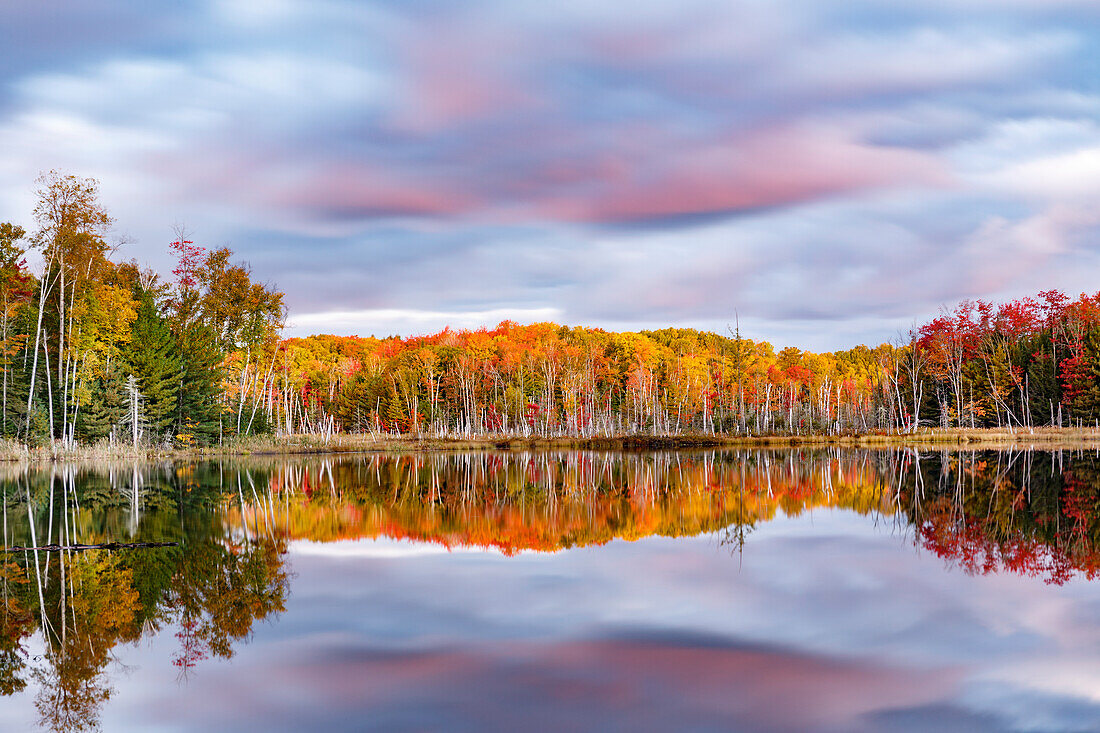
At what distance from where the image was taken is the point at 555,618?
9953 mm

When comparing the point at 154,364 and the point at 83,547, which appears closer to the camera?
the point at 83,547

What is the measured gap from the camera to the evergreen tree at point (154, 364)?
4406 centimetres

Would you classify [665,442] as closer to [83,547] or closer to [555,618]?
[83,547]

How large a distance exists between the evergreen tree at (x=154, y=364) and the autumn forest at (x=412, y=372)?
106 millimetres

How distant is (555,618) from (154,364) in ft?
131

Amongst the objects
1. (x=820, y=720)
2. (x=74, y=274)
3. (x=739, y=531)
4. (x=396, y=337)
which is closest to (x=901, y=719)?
(x=820, y=720)

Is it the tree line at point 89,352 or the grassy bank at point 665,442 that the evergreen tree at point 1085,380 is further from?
the tree line at point 89,352

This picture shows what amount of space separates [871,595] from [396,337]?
127m

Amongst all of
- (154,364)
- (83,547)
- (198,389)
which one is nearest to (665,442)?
(198,389)

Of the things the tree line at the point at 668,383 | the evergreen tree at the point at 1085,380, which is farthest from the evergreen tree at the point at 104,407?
the evergreen tree at the point at 1085,380

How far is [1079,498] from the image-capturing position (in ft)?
69.4

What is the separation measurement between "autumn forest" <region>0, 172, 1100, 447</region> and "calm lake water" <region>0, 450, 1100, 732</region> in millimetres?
23569

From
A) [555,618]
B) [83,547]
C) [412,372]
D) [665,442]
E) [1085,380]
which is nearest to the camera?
[555,618]

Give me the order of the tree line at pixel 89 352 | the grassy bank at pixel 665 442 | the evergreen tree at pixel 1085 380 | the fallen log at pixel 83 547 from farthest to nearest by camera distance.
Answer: the evergreen tree at pixel 1085 380, the grassy bank at pixel 665 442, the tree line at pixel 89 352, the fallen log at pixel 83 547
